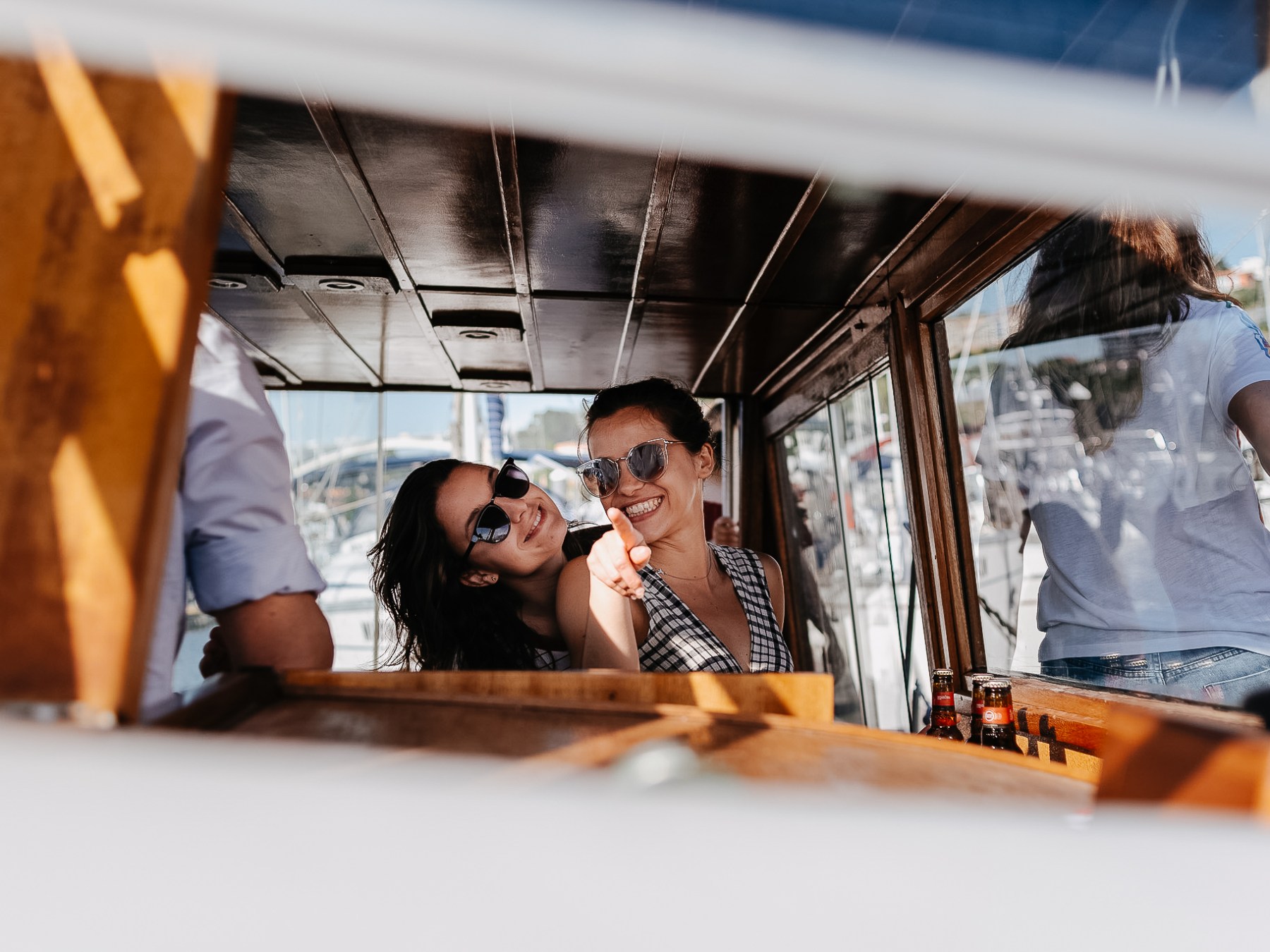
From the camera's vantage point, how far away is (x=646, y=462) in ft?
8.48

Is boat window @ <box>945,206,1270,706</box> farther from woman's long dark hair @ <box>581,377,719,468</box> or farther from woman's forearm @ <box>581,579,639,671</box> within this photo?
woman's forearm @ <box>581,579,639,671</box>

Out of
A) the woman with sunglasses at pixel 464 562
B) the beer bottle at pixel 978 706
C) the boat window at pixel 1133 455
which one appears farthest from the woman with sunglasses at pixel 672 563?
the boat window at pixel 1133 455

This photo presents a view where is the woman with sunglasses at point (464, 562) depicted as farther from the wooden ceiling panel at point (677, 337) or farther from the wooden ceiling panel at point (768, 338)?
the wooden ceiling panel at point (768, 338)

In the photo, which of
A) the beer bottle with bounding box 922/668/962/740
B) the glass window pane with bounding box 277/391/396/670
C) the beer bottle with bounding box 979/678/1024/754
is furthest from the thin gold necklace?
the glass window pane with bounding box 277/391/396/670

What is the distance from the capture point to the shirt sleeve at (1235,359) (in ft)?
5.61

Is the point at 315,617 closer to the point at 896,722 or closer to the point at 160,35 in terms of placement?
the point at 160,35

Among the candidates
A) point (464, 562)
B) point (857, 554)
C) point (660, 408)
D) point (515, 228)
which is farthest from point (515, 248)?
point (857, 554)

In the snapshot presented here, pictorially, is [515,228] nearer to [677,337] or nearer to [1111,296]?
[677,337]

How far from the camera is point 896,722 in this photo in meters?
4.22

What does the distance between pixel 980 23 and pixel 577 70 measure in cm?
120

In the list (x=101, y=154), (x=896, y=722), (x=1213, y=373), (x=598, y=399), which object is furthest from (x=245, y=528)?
(x=896, y=722)

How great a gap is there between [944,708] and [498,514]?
1.31m

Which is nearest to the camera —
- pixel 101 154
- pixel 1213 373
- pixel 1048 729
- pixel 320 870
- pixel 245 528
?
pixel 320 870

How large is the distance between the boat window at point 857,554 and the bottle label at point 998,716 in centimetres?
130
